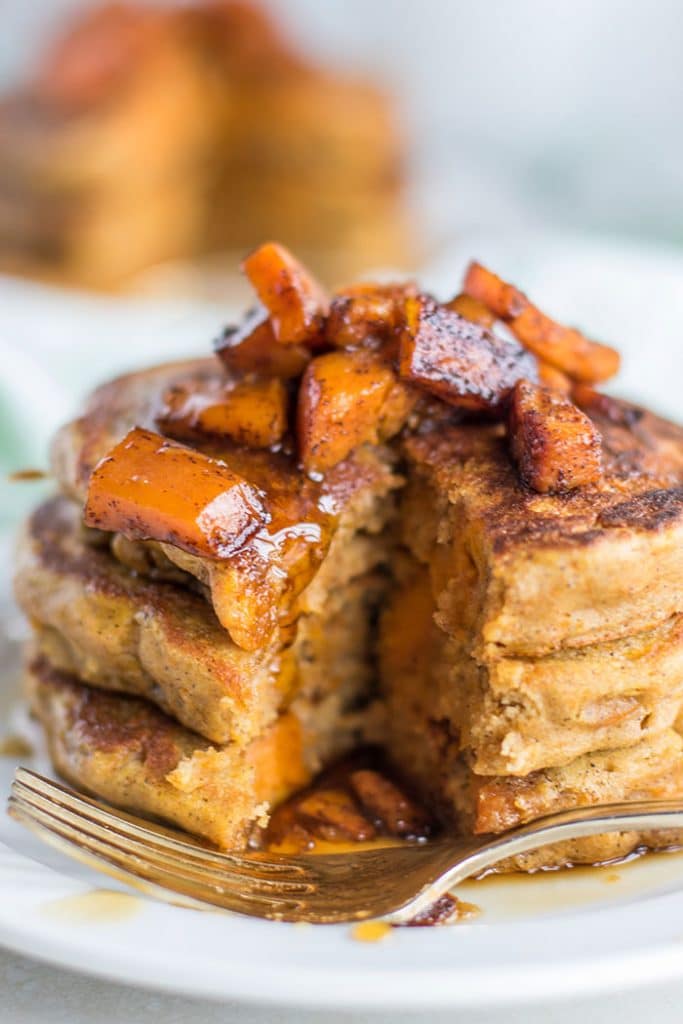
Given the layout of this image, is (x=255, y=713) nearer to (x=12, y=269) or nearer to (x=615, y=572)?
(x=615, y=572)

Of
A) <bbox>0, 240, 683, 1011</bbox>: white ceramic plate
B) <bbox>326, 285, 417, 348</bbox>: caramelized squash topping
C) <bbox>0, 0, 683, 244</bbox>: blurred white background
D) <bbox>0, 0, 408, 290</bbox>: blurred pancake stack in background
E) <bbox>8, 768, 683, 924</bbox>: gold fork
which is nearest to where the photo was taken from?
<bbox>0, 240, 683, 1011</bbox>: white ceramic plate

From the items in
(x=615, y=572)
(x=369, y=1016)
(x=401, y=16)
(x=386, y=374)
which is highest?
(x=401, y=16)

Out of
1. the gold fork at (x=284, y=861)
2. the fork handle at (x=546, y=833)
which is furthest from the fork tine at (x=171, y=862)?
the fork handle at (x=546, y=833)

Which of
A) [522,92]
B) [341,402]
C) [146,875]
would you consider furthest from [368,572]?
[522,92]

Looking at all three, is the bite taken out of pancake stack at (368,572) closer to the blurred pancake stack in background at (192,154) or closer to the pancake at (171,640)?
the pancake at (171,640)

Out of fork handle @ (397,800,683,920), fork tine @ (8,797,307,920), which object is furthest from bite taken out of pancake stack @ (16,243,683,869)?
fork tine @ (8,797,307,920)

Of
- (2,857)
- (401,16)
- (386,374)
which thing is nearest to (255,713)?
(2,857)

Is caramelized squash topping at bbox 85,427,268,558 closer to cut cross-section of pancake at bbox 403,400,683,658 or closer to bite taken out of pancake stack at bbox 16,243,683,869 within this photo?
bite taken out of pancake stack at bbox 16,243,683,869
